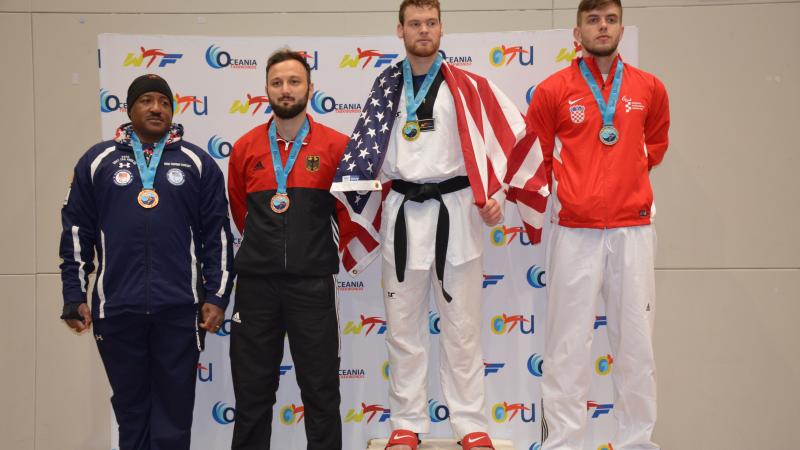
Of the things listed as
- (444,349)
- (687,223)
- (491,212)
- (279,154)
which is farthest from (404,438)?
(687,223)

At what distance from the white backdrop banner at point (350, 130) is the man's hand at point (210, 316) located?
2.09 feet

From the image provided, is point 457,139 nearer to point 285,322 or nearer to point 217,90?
point 285,322

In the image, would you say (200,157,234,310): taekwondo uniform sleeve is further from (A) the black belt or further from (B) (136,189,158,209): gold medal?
(A) the black belt

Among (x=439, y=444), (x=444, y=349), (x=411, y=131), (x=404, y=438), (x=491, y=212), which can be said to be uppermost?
(x=411, y=131)

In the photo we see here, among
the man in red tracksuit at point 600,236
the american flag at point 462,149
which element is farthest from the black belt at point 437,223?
the man in red tracksuit at point 600,236

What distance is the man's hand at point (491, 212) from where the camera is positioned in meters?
2.95

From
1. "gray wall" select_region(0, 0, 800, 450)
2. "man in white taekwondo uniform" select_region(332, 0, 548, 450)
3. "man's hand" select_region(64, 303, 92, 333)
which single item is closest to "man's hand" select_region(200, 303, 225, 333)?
"man's hand" select_region(64, 303, 92, 333)

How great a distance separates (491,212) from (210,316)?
1470mm

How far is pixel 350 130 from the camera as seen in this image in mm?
3633

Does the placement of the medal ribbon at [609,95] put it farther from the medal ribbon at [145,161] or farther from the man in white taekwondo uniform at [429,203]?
the medal ribbon at [145,161]

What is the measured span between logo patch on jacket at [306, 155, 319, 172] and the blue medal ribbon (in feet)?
4.77

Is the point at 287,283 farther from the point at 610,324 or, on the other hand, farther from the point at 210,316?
the point at 610,324

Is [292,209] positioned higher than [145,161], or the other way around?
[145,161]

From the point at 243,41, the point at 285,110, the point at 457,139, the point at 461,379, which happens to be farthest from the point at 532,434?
the point at 243,41
